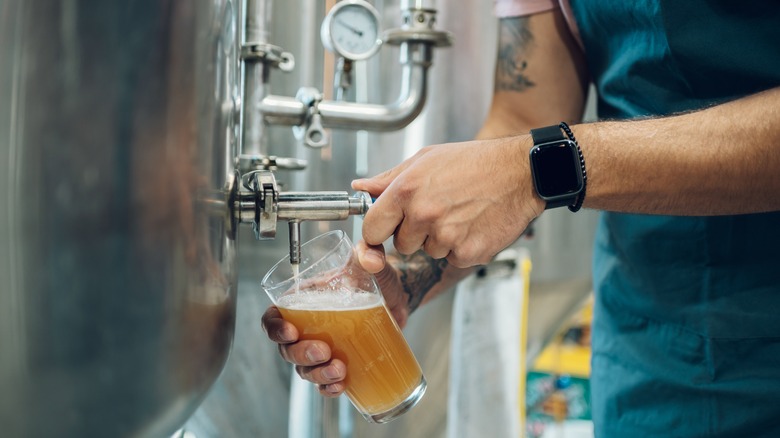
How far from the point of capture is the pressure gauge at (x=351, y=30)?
42.4 inches

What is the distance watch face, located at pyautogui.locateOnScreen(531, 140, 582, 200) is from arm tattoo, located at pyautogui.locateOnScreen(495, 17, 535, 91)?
39 cm

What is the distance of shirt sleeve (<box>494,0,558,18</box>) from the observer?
1010 mm

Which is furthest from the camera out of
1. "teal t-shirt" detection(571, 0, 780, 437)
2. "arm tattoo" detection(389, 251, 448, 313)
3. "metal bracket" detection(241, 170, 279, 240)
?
"arm tattoo" detection(389, 251, 448, 313)

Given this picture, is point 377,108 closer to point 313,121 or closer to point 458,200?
point 313,121

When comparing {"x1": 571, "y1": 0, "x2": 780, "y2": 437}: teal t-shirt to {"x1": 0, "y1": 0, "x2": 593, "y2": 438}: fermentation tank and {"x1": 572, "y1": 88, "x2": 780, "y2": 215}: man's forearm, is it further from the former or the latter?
{"x1": 0, "y1": 0, "x2": 593, "y2": 438}: fermentation tank

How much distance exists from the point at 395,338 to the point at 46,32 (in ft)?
1.28

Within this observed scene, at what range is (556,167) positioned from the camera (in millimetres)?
658

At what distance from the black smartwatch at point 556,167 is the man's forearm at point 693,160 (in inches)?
0.8

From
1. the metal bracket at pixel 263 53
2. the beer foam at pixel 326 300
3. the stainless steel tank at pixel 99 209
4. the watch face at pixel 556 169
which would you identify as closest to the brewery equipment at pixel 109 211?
the stainless steel tank at pixel 99 209

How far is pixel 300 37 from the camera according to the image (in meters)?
1.18

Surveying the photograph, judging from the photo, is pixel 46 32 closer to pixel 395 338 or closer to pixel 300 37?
pixel 395 338

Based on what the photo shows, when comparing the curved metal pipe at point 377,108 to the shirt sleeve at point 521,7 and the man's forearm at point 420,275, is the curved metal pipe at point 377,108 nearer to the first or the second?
the shirt sleeve at point 521,7

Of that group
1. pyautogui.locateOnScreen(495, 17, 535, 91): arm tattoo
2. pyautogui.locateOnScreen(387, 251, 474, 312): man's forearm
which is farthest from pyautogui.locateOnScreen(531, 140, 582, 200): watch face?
pyautogui.locateOnScreen(495, 17, 535, 91): arm tattoo

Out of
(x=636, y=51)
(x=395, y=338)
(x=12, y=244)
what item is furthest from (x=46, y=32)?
(x=636, y=51)
